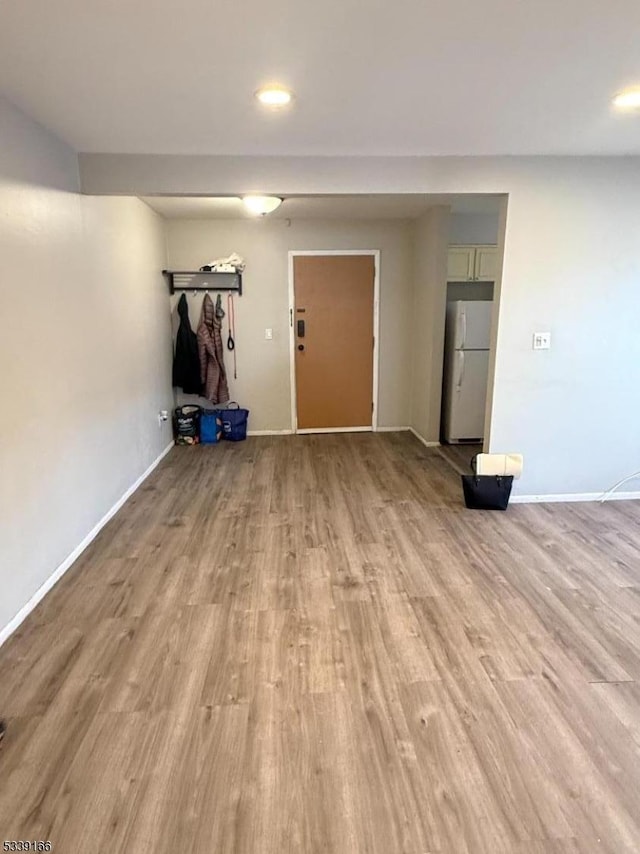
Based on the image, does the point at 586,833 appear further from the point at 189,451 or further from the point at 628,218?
the point at 189,451

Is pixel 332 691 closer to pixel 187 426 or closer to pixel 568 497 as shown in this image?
pixel 568 497

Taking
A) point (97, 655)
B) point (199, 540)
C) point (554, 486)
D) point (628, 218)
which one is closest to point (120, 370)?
point (199, 540)

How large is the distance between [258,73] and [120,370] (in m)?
2.31

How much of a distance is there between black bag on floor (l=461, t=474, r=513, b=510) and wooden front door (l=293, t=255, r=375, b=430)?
2.35 m

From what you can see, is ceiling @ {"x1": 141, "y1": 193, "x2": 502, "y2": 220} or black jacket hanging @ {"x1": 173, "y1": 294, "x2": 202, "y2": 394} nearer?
ceiling @ {"x1": 141, "y1": 193, "x2": 502, "y2": 220}

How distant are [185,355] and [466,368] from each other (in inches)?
114

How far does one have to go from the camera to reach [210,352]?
5219 mm

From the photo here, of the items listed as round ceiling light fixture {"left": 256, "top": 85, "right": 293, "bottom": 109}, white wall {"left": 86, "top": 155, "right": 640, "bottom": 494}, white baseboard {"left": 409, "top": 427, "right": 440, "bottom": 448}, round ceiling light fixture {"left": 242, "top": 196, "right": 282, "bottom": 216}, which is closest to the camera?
round ceiling light fixture {"left": 256, "top": 85, "right": 293, "bottom": 109}

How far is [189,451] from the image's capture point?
4988 millimetres

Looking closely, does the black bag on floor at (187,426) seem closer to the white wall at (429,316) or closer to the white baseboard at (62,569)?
the white baseboard at (62,569)

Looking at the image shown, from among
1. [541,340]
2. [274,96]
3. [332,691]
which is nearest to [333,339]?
[541,340]

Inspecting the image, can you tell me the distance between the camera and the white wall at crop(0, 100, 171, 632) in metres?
2.19

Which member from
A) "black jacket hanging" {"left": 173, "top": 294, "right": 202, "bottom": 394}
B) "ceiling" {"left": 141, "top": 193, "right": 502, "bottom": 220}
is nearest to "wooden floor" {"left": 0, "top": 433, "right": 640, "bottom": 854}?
"black jacket hanging" {"left": 173, "top": 294, "right": 202, "bottom": 394}

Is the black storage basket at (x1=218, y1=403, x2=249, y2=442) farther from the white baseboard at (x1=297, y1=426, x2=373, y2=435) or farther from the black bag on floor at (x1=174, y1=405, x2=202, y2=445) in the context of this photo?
the white baseboard at (x1=297, y1=426, x2=373, y2=435)
